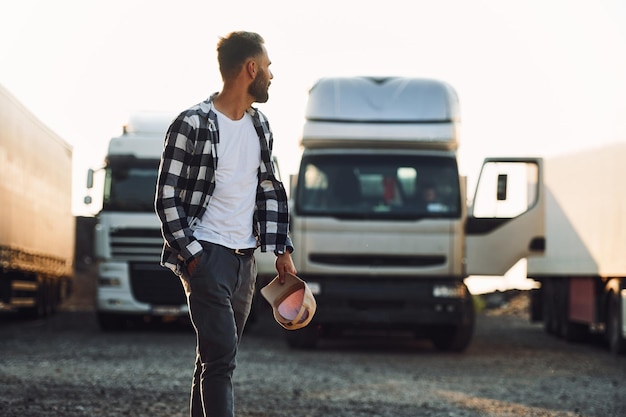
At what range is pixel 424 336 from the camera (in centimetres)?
1923

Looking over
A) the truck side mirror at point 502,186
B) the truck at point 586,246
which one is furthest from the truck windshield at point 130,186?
the truck side mirror at point 502,186

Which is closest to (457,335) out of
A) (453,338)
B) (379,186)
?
(453,338)

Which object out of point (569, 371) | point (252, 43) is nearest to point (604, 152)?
point (569, 371)

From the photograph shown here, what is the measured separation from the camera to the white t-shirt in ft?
18.7

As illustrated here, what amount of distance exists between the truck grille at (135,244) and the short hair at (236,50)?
52.6 feet

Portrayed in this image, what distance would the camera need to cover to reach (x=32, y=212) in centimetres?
2591

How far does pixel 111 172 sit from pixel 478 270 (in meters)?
7.05

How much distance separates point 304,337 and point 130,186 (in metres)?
5.19

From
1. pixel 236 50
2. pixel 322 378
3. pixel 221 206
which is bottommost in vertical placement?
pixel 322 378

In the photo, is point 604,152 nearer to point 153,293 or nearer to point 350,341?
point 350,341

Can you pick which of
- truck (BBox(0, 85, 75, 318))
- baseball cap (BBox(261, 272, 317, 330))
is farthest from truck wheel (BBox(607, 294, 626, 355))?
baseball cap (BBox(261, 272, 317, 330))

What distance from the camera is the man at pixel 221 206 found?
5633 mm

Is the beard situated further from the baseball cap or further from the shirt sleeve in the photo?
the baseball cap

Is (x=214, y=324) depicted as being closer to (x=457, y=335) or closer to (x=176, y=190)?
(x=176, y=190)
